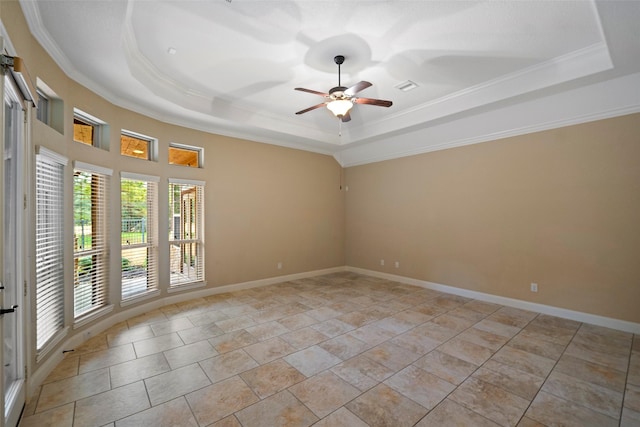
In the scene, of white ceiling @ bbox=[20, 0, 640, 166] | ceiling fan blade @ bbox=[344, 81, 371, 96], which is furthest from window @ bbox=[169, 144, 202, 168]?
ceiling fan blade @ bbox=[344, 81, 371, 96]

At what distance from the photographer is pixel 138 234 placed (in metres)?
4.39

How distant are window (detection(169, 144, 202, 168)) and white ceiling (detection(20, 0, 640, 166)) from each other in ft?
1.49

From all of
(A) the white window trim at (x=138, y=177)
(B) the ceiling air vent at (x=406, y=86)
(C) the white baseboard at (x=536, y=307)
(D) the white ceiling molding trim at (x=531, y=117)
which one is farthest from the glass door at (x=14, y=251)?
(C) the white baseboard at (x=536, y=307)

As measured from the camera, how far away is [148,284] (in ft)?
14.9

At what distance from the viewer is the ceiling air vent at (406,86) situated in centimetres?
410

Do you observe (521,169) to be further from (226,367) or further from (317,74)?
(226,367)

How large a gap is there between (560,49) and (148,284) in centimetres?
629

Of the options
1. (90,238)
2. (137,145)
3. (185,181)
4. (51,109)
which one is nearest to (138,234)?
(90,238)

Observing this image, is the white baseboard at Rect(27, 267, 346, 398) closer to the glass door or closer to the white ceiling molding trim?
the glass door

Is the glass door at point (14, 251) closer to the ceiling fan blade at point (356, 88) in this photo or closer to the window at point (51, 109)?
the window at point (51, 109)

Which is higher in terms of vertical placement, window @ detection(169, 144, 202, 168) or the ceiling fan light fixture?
the ceiling fan light fixture

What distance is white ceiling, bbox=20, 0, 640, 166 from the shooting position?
2.61 meters

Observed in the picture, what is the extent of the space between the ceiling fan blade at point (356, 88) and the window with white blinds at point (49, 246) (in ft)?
9.83

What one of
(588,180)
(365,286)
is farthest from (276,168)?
(588,180)
